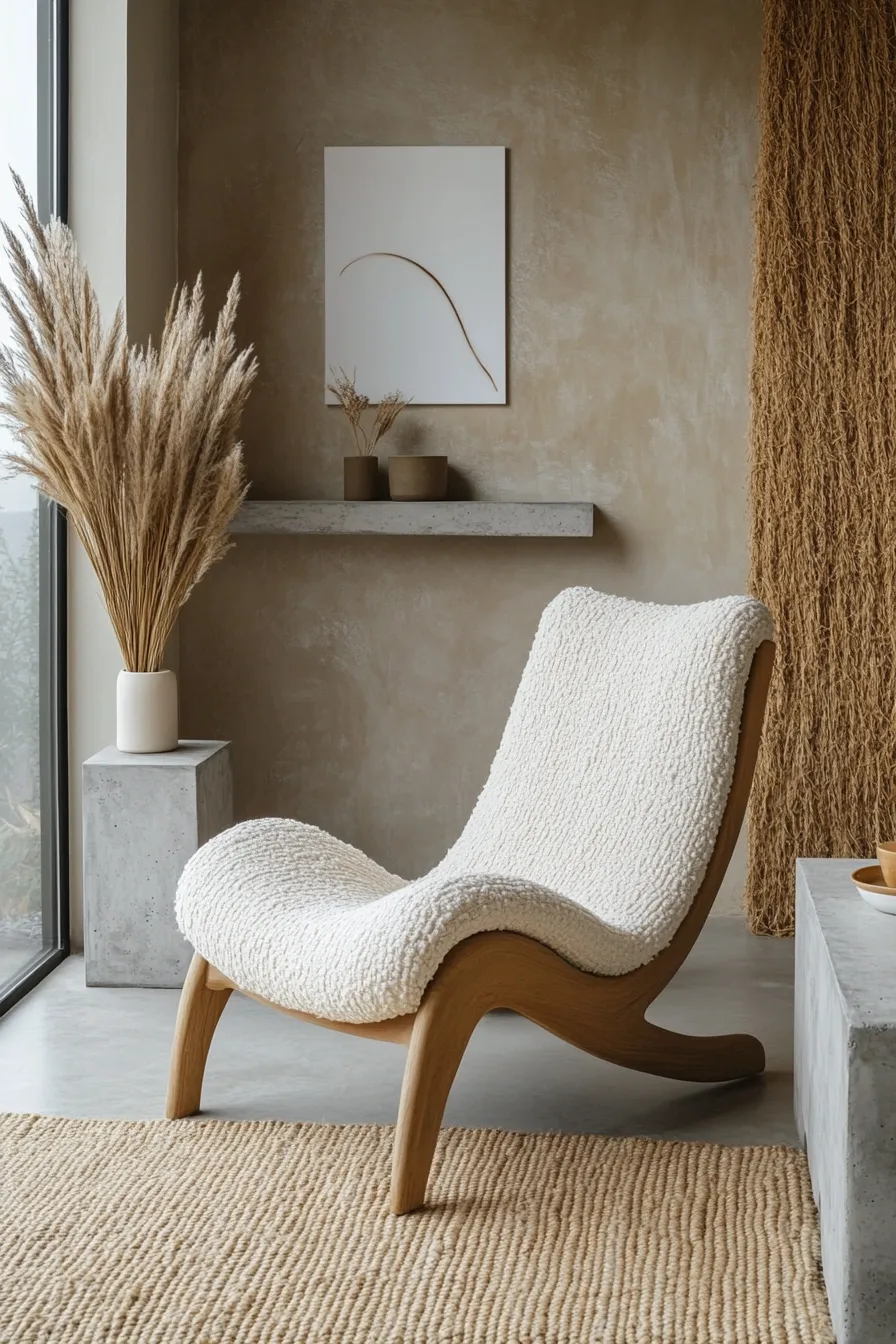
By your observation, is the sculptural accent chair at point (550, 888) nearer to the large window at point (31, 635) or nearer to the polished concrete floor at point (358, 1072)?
the polished concrete floor at point (358, 1072)

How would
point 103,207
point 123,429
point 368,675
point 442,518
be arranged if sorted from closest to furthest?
point 123,429, point 103,207, point 442,518, point 368,675

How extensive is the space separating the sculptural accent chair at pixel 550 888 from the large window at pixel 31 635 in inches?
33.4

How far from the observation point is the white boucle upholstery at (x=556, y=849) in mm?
Answer: 1930

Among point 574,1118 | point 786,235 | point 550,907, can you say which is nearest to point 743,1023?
point 574,1118

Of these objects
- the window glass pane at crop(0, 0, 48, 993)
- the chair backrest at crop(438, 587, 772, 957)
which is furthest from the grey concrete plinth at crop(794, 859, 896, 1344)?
the window glass pane at crop(0, 0, 48, 993)

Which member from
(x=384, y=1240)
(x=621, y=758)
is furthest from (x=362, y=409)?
(x=384, y=1240)

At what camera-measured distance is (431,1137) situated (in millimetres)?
1932

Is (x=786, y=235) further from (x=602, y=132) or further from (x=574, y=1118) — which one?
(x=574, y=1118)

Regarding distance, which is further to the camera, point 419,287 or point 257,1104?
point 419,287

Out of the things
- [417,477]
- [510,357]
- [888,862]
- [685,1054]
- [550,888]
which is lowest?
[685,1054]

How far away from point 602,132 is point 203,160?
3.35 ft

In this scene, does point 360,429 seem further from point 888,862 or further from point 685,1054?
point 888,862

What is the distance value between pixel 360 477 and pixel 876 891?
6.34 feet

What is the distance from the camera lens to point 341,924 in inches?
78.6
